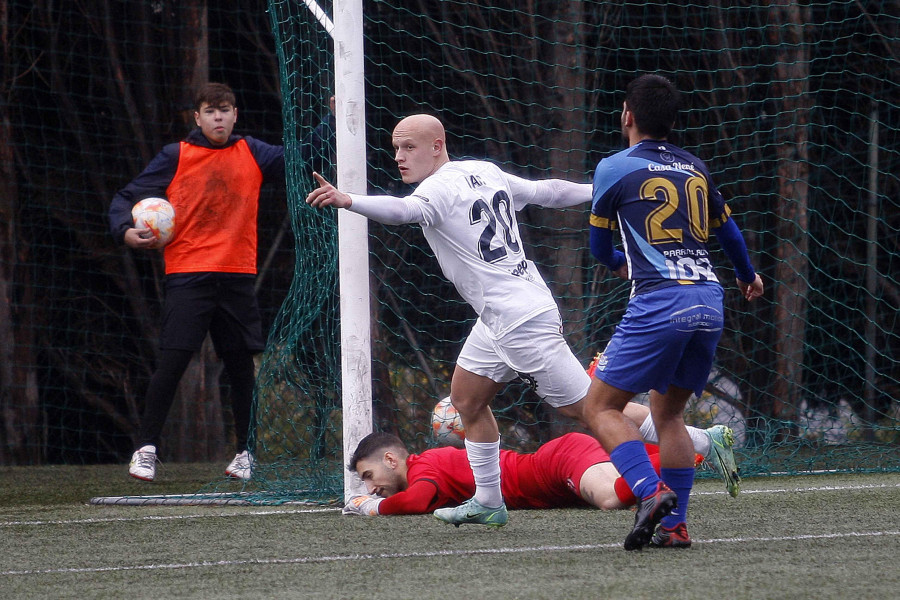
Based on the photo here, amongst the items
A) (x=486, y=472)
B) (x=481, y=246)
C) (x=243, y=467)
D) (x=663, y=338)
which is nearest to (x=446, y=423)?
(x=243, y=467)

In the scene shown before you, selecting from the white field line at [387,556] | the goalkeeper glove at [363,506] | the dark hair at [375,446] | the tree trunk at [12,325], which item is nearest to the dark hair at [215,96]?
the dark hair at [375,446]

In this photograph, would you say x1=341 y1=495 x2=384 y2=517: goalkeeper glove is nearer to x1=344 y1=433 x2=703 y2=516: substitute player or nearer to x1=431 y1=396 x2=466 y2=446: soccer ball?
x1=344 y1=433 x2=703 y2=516: substitute player

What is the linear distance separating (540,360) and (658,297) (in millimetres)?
677

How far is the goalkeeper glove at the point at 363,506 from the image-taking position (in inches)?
205

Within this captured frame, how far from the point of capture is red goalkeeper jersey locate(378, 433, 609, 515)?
495cm

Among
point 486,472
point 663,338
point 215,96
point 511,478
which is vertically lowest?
point 511,478

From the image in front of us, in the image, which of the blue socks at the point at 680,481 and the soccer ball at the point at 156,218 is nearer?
the blue socks at the point at 680,481

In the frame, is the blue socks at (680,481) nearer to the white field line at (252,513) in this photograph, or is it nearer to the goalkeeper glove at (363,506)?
the goalkeeper glove at (363,506)

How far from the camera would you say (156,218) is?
21.1 feet

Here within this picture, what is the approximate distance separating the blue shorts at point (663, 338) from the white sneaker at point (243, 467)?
3.00m

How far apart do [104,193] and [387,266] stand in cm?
362

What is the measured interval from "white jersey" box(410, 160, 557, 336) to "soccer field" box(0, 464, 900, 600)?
847 millimetres

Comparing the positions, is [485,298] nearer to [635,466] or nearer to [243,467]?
[635,466]

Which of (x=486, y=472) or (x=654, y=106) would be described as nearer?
(x=654, y=106)
